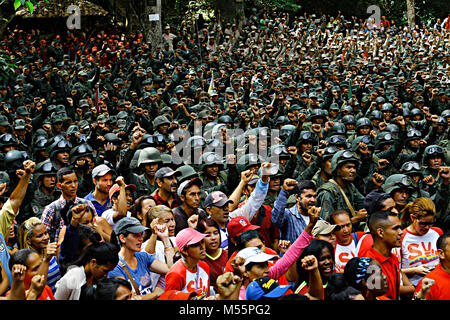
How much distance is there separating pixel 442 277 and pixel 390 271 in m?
0.43

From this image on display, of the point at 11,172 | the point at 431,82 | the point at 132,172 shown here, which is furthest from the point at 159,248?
the point at 431,82

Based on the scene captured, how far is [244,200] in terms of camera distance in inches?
256

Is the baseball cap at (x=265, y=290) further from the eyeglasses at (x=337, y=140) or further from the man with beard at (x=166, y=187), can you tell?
the eyeglasses at (x=337, y=140)

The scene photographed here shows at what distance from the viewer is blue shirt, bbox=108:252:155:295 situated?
4377 millimetres

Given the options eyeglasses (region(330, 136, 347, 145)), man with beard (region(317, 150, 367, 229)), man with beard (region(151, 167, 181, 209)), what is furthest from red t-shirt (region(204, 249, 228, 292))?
eyeglasses (region(330, 136, 347, 145))

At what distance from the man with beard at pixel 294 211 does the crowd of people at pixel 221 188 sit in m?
0.02

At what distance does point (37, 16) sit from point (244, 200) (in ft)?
64.4

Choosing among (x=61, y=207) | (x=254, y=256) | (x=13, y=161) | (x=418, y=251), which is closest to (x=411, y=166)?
(x=418, y=251)

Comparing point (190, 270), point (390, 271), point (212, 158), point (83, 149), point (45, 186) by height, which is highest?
point (83, 149)

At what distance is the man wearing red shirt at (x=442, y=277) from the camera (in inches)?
162

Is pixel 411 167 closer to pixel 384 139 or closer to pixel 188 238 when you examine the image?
pixel 384 139

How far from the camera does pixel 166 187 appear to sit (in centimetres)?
624

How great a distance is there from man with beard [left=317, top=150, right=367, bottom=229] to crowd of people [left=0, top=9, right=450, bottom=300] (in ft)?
0.06
